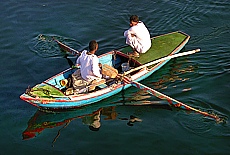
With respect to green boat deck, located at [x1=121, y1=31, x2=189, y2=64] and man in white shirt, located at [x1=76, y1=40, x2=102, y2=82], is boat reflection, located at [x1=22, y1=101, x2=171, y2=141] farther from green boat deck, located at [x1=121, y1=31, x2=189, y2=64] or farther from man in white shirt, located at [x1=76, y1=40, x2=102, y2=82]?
green boat deck, located at [x1=121, y1=31, x2=189, y2=64]

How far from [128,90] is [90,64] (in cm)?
151

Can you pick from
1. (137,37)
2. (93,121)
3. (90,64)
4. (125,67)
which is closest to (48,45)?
(125,67)

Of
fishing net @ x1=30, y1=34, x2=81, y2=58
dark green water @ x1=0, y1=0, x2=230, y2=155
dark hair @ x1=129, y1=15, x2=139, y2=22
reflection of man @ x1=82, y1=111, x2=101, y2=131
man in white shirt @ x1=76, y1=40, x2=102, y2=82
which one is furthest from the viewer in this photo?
fishing net @ x1=30, y1=34, x2=81, y2=58

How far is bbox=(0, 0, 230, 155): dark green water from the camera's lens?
845 cm

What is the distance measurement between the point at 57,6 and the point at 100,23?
219cm

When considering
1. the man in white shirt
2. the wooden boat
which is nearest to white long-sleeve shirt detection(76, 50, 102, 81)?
the man in white shirt

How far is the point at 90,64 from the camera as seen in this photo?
894cm

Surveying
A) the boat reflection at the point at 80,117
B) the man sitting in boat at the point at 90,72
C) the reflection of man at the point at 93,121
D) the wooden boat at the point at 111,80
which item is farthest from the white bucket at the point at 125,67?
the reflection of man at the point at 93,121

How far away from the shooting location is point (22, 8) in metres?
14.4

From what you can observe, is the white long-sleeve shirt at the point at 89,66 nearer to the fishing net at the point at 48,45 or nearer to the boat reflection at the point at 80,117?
the boat reflection at the point at 80,117

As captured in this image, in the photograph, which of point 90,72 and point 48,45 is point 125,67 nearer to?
point 90,72

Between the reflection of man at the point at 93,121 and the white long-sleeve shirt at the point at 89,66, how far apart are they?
35.0 inches

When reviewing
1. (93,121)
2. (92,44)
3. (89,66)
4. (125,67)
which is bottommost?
(93,121)

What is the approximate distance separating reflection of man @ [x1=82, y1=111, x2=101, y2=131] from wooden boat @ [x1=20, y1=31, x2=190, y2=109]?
330mm
